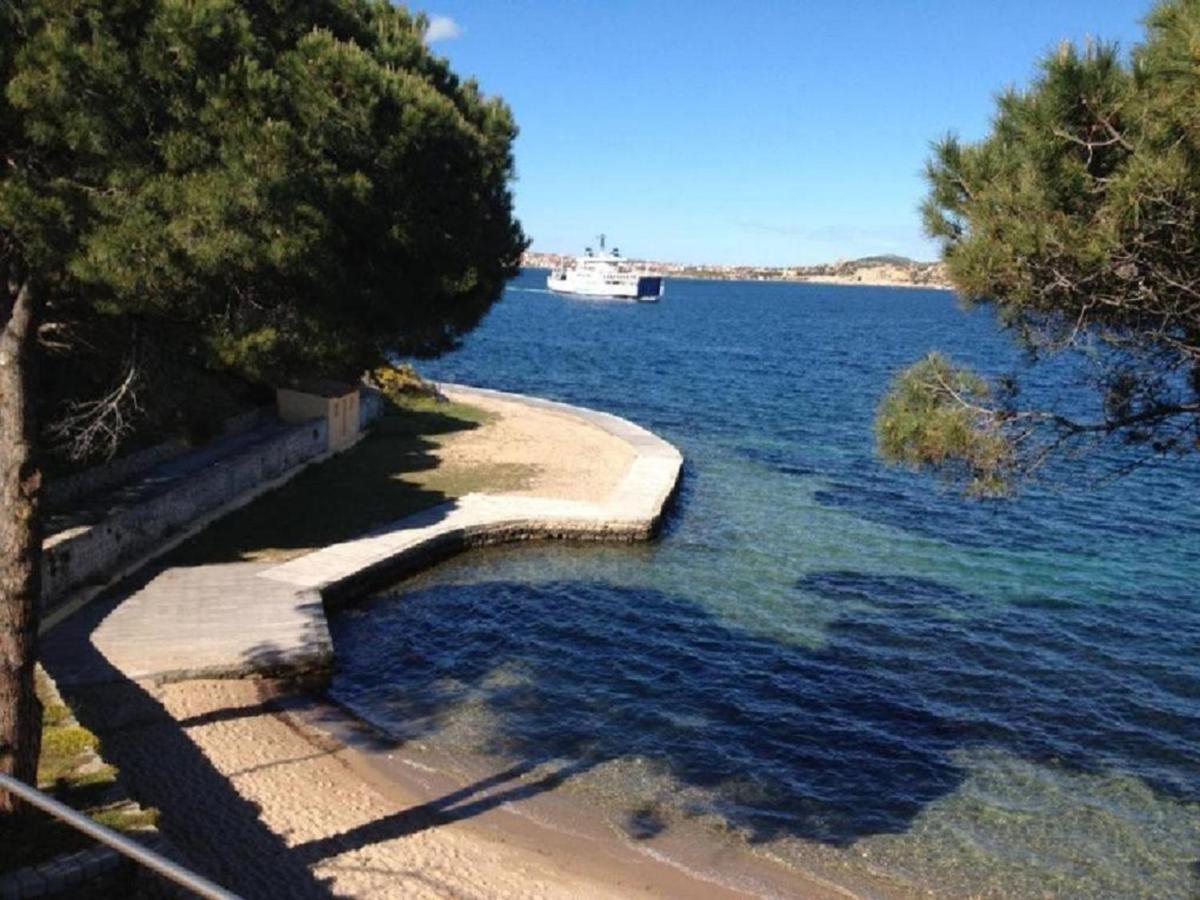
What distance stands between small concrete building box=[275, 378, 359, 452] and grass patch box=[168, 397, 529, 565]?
2.50 feet

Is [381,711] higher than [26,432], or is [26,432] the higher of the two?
[26,432]

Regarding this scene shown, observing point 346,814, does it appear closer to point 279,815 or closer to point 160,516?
point 279,815

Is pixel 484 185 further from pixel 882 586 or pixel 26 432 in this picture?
pixel 882 586

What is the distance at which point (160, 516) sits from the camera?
798 inches

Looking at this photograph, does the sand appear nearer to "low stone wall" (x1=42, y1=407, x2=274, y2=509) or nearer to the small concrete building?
the small concrete building

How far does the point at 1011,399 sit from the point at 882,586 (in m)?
13.5

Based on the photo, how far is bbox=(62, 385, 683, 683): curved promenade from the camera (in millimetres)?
15016

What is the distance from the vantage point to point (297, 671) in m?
15.3

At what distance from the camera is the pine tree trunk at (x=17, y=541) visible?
8375mm

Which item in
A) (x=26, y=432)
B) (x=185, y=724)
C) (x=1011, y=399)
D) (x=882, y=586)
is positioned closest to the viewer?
(x=26, y=432)

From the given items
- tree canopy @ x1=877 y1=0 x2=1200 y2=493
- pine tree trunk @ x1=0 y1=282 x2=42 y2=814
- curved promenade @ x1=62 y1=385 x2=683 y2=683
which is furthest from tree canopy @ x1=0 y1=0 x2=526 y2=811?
curved promenade @ x1=62 y1=385 x2=683 y2=683

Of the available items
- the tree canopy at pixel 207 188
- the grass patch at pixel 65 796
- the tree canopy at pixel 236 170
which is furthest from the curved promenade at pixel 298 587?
the tree canopy at pixel 236 170

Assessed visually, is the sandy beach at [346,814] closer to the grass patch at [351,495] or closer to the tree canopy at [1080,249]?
the tree canopy at [1080,249]

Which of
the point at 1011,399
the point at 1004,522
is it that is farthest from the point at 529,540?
the point at 1011,399
